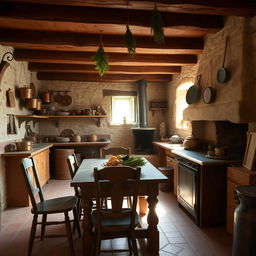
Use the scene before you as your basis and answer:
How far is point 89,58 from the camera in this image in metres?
4.31

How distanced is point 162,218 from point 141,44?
110 inches

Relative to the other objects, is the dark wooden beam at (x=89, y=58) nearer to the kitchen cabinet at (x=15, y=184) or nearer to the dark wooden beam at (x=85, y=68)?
the dark wooden beam at (x=85, y=68)

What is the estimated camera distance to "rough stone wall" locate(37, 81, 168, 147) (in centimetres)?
624

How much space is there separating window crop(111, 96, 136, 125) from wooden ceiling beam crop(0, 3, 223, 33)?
11.8ft

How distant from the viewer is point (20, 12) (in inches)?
109

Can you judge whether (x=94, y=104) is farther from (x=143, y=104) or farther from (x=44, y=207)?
(x=44, y=207)

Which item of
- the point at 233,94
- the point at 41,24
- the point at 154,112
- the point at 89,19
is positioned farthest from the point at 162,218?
the point at 154,112

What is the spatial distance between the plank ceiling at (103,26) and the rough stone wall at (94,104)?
119 centimetres

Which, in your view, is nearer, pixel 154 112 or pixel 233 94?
pixel 233 94

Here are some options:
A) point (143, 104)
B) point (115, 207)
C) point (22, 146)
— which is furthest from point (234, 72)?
point (22, 146)

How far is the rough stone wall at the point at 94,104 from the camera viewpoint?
624cm

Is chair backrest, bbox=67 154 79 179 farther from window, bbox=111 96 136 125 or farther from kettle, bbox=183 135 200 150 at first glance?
window, bbox=111 96 136 125

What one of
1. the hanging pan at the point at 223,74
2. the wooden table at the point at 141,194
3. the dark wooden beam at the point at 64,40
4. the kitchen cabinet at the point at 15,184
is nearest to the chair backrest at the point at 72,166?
the wooden table at the point at 141,194

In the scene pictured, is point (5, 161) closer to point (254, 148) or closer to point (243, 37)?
point (254, 148)
